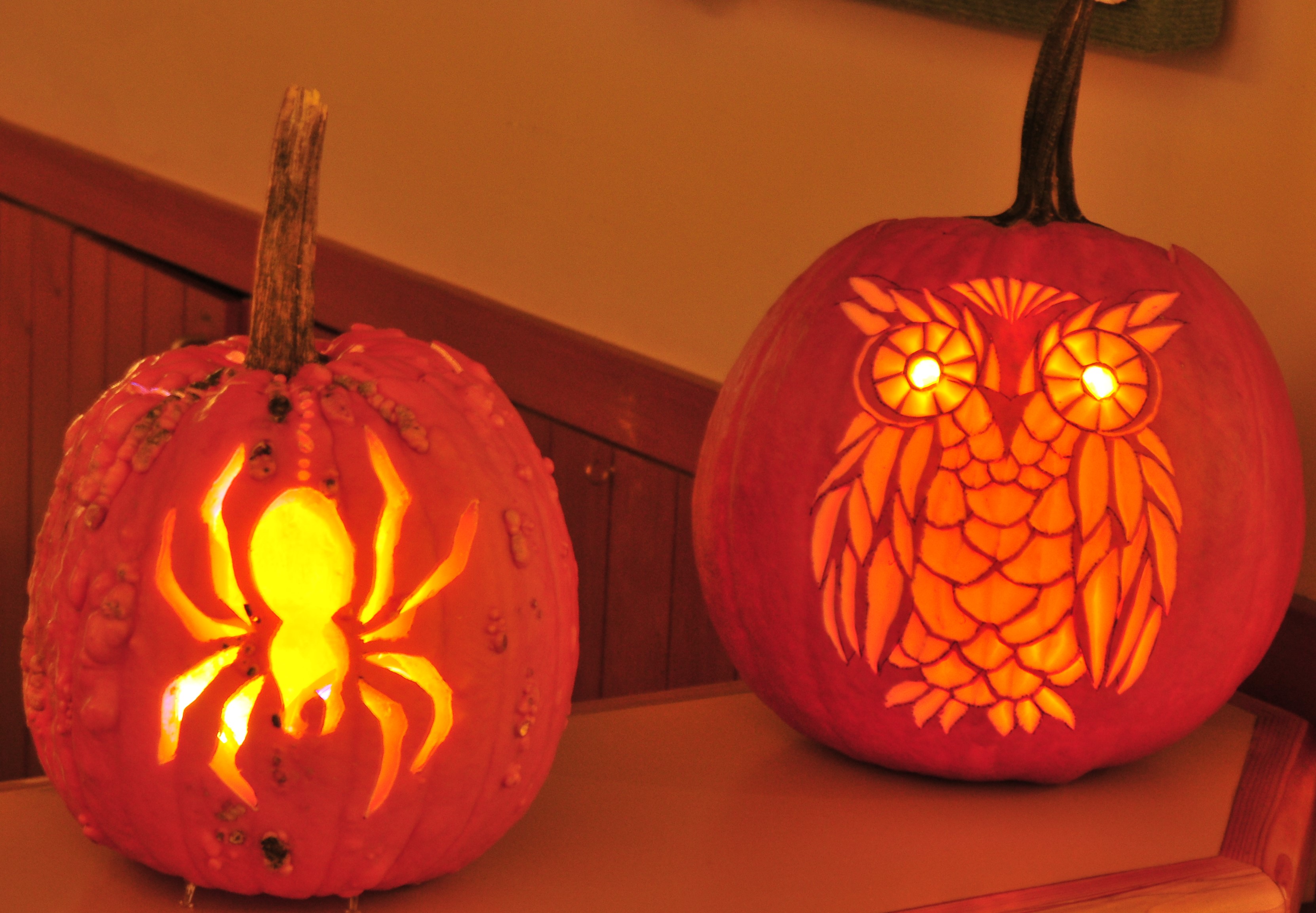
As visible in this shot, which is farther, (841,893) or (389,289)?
(389,289)

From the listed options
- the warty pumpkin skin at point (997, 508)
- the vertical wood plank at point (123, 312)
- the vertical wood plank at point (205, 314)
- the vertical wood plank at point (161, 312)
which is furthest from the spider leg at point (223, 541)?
the vertical wood plank at point (123, 312)


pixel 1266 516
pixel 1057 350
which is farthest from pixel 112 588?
pixel 1266 516

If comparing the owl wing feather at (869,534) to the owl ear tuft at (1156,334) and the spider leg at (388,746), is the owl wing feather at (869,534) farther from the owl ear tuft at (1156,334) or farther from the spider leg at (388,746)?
the spider leg at (388,746)

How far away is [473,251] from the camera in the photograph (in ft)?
5.54

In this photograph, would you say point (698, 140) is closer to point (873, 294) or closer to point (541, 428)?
point (541, 428)

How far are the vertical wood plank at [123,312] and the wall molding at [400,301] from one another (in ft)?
0.12

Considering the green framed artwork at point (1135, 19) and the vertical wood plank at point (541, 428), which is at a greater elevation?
the green framed artwork at point (1135, 19)

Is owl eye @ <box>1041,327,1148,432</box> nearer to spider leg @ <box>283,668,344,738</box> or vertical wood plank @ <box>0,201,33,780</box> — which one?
spider leg @ <box>283,668,344,738</box>

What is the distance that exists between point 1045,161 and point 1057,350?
0.14 metres

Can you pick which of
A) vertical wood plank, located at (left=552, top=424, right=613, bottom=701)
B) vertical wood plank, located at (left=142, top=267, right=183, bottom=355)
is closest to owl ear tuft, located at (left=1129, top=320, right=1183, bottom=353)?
vertical wood plank, located at (left=552, top=424, right=613, bottom=701)

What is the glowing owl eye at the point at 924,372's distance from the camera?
80 centimetres

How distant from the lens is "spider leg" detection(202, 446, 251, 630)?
2.11 ft

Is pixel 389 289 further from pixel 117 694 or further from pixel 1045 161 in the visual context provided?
pixel 117 694

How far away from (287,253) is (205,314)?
1483mm
